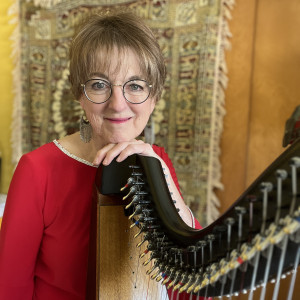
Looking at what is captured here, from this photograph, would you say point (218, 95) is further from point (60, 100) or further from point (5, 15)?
point (5, 15)

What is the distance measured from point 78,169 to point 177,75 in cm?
122

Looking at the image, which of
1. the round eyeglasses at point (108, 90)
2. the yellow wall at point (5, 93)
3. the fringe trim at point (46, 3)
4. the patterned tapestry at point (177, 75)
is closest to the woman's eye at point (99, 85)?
the round eyeglasses at point (108, 90)

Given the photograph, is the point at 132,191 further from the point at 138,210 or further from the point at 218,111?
the point at 218,111

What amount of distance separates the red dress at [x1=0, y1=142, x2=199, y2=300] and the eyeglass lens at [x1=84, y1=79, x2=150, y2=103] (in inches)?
8.8

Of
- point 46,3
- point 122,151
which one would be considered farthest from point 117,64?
point 46,3

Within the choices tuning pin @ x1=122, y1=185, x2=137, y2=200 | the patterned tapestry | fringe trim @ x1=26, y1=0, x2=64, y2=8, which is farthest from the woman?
fringe trim @ x1=26, y1=0, x2=64, y2=8

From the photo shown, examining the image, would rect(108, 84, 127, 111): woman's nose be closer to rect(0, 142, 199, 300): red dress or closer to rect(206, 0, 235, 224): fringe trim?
rect(0, 142, 199, 300): red dress

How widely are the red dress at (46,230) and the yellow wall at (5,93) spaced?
1685 millimetres

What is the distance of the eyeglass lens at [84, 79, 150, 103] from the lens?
2.91ft

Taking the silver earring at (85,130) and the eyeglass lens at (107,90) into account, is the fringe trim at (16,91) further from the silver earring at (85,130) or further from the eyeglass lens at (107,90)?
the eyeglass lens at (107,90)

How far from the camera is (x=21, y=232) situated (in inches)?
37.1

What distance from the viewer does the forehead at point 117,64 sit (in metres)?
0.88

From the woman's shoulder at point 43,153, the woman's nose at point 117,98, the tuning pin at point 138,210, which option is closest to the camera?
the tuning pin at point 138,210

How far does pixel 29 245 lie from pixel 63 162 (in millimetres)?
228
